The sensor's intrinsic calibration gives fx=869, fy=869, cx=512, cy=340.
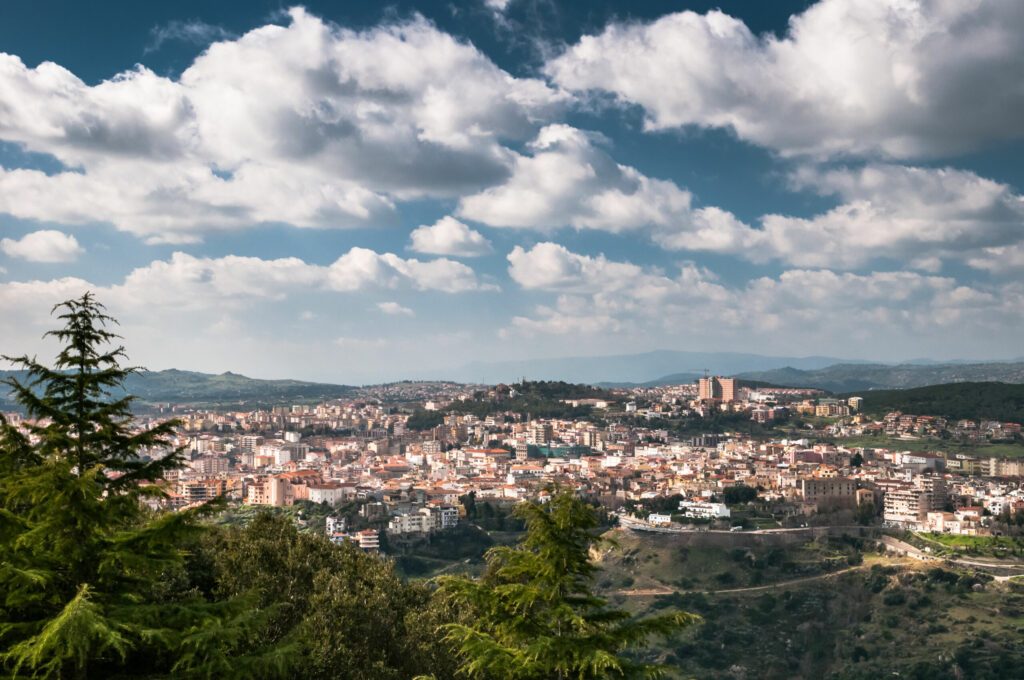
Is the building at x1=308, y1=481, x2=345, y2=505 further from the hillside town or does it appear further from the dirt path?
the dirt path

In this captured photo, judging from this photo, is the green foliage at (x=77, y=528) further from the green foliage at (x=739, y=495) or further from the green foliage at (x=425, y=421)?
the green foliage at (x=425, y=421)

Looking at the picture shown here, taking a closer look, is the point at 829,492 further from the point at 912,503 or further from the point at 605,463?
the point at 605,463

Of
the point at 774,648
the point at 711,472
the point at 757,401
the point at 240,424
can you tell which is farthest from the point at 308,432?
the point at 774,648

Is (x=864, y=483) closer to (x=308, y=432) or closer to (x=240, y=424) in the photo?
(x=308, y=432)

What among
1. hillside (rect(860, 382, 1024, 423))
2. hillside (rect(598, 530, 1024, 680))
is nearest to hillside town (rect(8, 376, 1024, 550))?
hillside (rect(860, 382, 1024, 423))

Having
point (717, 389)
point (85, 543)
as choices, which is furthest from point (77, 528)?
point (717, 389)

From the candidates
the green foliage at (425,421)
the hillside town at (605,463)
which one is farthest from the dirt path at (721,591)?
the green foliage at (425,421)
